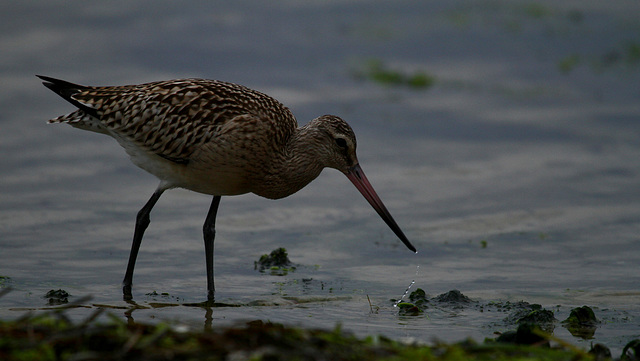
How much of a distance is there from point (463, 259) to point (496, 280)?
2.35ft

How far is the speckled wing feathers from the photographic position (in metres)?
7.77

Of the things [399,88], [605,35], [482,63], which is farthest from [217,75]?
[605,35]

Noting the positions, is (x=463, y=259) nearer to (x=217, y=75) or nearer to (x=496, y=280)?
(x=496, y=280)

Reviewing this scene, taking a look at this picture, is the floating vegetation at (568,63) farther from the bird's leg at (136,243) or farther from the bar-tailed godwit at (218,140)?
the bird's leg at (136,243)

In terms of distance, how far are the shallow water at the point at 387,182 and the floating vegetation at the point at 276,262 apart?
11 centimetres

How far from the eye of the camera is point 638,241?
31.0ft

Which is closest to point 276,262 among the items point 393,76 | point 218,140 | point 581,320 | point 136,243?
point 136,243

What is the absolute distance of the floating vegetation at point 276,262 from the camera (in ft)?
28.0

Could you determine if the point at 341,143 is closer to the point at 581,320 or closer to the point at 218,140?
the point at 218,140

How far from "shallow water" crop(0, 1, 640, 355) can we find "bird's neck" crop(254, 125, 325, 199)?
2.81 feet

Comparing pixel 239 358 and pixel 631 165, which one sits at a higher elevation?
pixel 631 165

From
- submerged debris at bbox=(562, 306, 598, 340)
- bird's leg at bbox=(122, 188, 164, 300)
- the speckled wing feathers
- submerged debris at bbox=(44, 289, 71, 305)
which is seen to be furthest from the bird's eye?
submerged debris at bbox=(44, 289, 71, 305)

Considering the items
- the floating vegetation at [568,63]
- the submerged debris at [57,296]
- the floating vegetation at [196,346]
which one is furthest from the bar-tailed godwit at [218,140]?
the floating vegetation at [568,63]

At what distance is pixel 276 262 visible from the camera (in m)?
8.59
